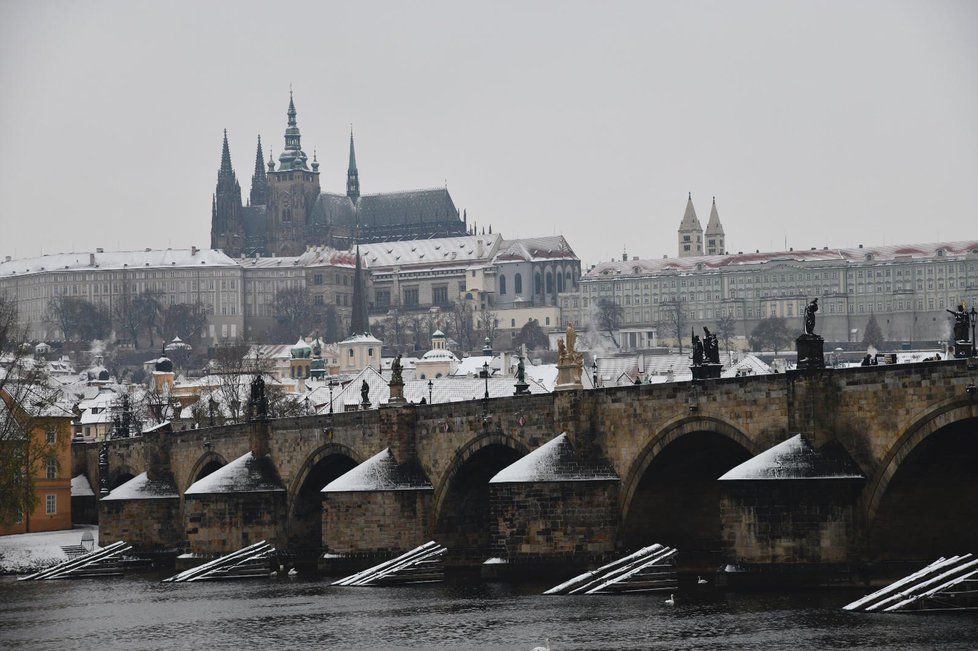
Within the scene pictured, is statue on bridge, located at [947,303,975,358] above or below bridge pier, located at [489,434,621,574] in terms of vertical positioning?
above

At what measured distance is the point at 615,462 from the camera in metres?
53.8

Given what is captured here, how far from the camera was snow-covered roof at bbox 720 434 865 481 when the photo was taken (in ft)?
146

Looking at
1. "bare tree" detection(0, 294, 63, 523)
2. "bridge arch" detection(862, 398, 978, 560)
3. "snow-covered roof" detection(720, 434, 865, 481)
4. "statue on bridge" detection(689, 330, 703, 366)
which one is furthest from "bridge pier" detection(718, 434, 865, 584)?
"bare tree" detection(0, 294, 63, 523)

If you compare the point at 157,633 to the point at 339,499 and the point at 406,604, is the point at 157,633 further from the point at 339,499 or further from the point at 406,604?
the point at 339,499

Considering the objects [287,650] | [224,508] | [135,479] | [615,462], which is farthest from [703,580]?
[135,479]

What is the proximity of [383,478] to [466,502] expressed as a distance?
2698 mm

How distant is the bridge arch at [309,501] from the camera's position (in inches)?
2849

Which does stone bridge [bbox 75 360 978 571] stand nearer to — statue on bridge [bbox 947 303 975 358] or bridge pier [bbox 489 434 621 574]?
bridge pier [bbox 489 434 621 574]

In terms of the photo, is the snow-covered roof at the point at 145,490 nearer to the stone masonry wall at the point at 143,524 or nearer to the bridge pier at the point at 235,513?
the stone masonry wall at the point at 143,524

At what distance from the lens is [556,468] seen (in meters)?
54.3

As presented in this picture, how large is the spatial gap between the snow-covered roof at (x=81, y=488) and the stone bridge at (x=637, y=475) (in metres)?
21.5

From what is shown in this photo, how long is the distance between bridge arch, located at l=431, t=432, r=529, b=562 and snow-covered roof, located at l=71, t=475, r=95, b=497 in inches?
1607

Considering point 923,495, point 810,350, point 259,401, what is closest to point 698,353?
point 810,350

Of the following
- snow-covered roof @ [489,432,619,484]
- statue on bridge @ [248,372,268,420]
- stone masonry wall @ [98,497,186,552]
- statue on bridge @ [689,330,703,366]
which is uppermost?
statue on bridge @ [689,330,703,366]
